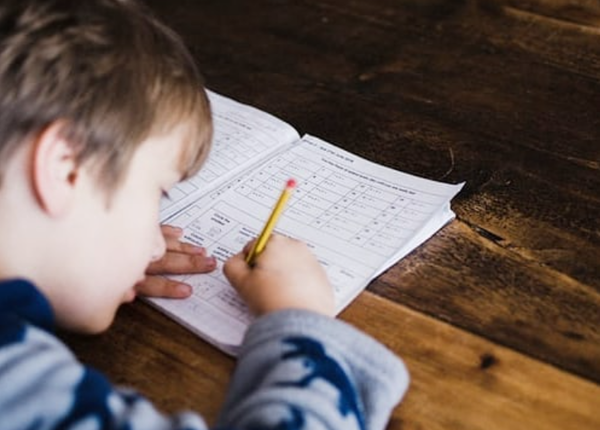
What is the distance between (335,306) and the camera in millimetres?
841

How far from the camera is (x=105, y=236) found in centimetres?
78

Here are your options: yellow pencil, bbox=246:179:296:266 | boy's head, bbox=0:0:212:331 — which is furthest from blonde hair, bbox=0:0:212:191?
yellow pencil, bbox=246:179:296:266

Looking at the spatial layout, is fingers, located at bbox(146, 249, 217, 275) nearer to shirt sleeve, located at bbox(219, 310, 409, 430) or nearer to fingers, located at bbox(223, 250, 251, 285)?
fingers, located at bbox(223, 250, 251, 285)

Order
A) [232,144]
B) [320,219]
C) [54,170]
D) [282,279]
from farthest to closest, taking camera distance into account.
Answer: [232,144], [320,219], [282,279], [54,170]

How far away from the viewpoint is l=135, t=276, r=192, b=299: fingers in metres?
0.86

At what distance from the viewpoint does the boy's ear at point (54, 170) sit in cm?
71

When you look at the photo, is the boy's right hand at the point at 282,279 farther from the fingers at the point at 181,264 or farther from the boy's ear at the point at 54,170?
the boy's ear at the point at 54,170

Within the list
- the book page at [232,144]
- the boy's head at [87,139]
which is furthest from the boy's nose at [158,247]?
the book page at [232,144]

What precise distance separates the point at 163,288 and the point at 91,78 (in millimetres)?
230

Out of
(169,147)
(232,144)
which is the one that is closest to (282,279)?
(169,147)

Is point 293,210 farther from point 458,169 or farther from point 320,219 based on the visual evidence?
point 458,169

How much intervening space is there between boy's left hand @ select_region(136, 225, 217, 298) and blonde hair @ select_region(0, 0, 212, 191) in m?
0.15

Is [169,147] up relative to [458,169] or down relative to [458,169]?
up

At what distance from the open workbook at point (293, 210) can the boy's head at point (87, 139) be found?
9 cm
